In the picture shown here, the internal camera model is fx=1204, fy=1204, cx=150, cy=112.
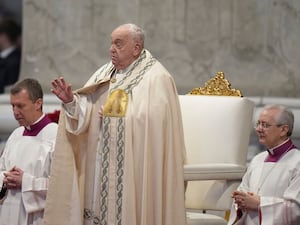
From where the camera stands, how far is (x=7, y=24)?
1298 cm

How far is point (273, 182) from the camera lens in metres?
7.11


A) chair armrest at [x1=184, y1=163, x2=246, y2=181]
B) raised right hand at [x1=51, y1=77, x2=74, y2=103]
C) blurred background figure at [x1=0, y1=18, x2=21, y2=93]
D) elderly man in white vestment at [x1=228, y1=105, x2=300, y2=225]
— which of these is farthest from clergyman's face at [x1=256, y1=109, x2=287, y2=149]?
blurred background figure at [x1=0, y1=18, x2=21, y2=93]

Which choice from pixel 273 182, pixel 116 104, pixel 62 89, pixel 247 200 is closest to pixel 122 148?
pixel 116 104

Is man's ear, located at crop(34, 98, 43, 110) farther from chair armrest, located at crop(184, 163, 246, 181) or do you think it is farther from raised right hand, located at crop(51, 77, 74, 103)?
chair armrest, located at crop(184, 163, 246, 181)

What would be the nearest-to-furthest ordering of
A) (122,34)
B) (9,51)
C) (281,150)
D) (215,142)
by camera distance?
(281,150) → (122,34) → (215,142) → (9,51)

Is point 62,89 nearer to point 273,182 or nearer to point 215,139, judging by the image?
point 215,139

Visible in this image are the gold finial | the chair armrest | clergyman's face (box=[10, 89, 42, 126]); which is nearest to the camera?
the chair armrest

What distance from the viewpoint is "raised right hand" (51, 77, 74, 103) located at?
7.21m

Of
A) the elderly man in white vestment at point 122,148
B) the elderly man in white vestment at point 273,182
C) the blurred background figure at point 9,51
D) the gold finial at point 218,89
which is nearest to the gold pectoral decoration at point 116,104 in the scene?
the elderly man in white vestment at point 122,148

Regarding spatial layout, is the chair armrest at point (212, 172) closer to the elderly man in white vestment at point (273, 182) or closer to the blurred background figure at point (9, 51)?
the elderly man in white vestment at point (273, 182)

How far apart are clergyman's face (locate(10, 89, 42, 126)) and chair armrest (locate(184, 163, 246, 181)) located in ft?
3.36

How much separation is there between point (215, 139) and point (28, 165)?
1197 mm

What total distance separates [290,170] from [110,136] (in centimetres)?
111

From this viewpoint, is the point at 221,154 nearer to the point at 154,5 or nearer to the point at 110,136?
the point at 110,136
